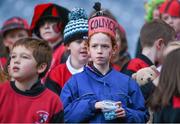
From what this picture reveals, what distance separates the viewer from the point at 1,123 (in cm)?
587

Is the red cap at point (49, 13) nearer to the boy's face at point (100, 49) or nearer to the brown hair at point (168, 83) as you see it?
the boy's face at point (100, 49)

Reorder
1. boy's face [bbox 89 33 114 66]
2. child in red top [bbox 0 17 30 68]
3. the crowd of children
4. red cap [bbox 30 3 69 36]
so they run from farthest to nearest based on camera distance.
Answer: child in red top [bbox 0 17 30 68] < red cap [bbox 30 3 69 36] < boy's face [bbox 89 33 114 66] < the crowd of children

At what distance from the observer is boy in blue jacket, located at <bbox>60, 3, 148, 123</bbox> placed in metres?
6.14

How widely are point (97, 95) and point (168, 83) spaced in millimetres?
824

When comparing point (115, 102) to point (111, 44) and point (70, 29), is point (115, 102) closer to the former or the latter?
point (111, 44)

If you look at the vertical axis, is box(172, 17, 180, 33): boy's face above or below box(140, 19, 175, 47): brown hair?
above

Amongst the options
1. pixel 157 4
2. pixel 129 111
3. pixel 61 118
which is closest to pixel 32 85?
pixel 61 118

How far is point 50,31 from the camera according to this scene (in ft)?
28.1

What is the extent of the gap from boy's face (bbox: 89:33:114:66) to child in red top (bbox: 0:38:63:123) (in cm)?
43

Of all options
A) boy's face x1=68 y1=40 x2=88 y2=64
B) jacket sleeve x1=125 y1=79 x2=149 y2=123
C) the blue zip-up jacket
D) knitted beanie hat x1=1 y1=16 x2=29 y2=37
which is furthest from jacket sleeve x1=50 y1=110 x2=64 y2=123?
knitted beanie hat x1=1 y1=16 x2=29 y2=37

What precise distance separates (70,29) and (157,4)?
103 inches

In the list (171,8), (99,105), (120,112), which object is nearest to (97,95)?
(99,105)

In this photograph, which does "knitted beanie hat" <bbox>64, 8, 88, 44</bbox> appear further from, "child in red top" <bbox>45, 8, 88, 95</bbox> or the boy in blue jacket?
the boy in blue jacket

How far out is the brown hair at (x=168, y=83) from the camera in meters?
5.55
